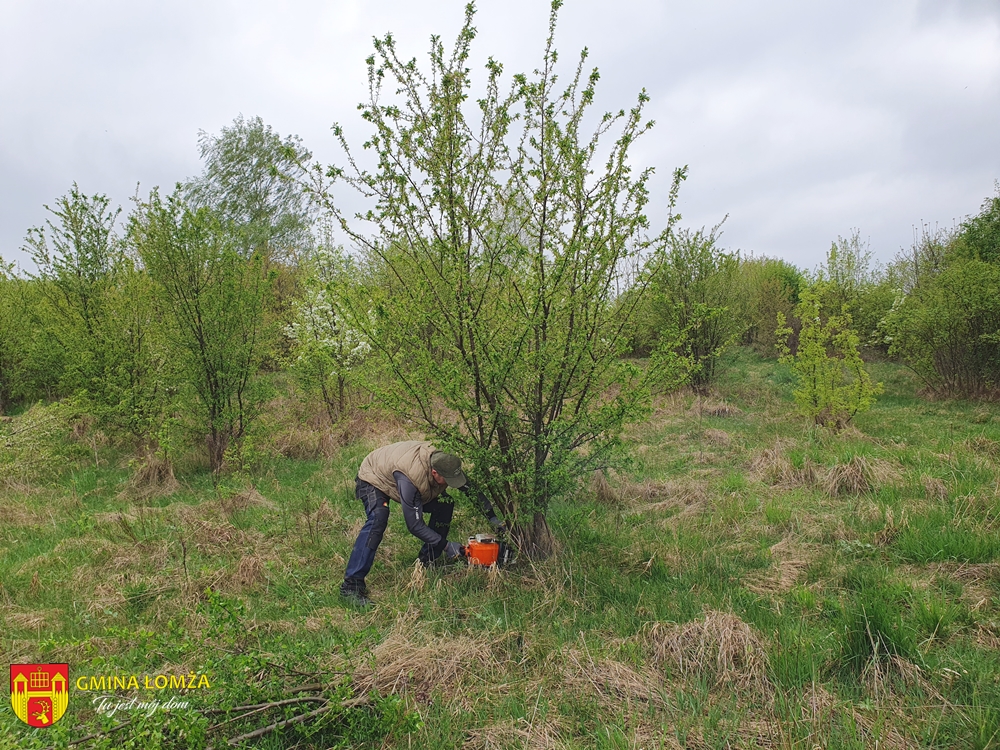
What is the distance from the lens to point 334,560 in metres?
4.62

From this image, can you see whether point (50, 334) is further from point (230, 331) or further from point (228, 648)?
point (228, 648)

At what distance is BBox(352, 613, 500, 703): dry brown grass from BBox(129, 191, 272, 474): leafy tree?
568 cm

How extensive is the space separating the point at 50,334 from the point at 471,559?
315 inches

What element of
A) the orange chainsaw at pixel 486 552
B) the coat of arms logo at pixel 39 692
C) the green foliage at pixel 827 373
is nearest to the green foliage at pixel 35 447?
the coat of arms logo at pixel 39 692

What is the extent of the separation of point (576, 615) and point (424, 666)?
1046mm

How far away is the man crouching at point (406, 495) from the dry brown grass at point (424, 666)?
3.02 ft

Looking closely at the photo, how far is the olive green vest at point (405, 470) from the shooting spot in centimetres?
424

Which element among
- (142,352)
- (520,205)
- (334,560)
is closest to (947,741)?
(520,205)

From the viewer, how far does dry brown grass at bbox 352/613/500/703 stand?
2.71 meters

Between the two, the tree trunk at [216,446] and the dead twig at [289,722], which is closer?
the dead twig at [289,722]

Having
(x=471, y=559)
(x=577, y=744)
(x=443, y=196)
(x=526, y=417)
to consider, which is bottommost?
(x=577, y=744)

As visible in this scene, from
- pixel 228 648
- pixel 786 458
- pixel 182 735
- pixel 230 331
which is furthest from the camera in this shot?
pixel 230 331

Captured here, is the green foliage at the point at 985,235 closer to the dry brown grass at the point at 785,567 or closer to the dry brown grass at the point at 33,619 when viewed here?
the dry brown grass at the point at 785,567

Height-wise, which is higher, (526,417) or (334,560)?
(526,417)
